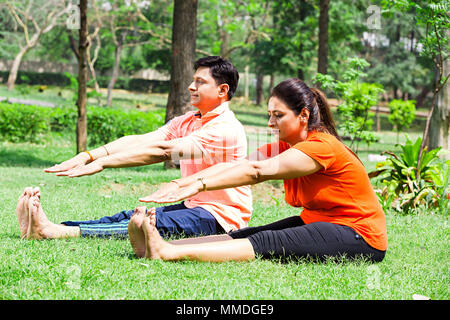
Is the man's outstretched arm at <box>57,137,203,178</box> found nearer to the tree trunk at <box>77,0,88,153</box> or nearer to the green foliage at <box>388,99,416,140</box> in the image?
the tree trunk at <box>77,0,88,153</box>

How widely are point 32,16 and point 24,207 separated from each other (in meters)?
30.8

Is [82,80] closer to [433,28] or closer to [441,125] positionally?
[433,28]

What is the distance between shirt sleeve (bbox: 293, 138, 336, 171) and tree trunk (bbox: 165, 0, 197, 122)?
6245mm

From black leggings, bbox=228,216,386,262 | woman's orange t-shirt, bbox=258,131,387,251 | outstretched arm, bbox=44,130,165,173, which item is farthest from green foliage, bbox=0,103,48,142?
woman's orange t-shirt, bbox=258,131,387,251

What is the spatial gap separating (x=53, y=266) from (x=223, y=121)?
156 centimetres

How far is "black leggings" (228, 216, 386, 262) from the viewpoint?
3592 millimetres

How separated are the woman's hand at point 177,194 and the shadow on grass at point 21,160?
823 cm

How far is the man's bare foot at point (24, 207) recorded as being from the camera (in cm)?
411

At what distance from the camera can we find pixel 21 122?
1349 centimetres

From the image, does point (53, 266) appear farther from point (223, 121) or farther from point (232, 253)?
point (223, 121)

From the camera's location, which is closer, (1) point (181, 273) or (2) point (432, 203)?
(1) point (181, 273)

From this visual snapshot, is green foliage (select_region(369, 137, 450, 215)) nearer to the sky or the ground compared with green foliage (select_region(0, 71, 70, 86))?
nearer to the ground
